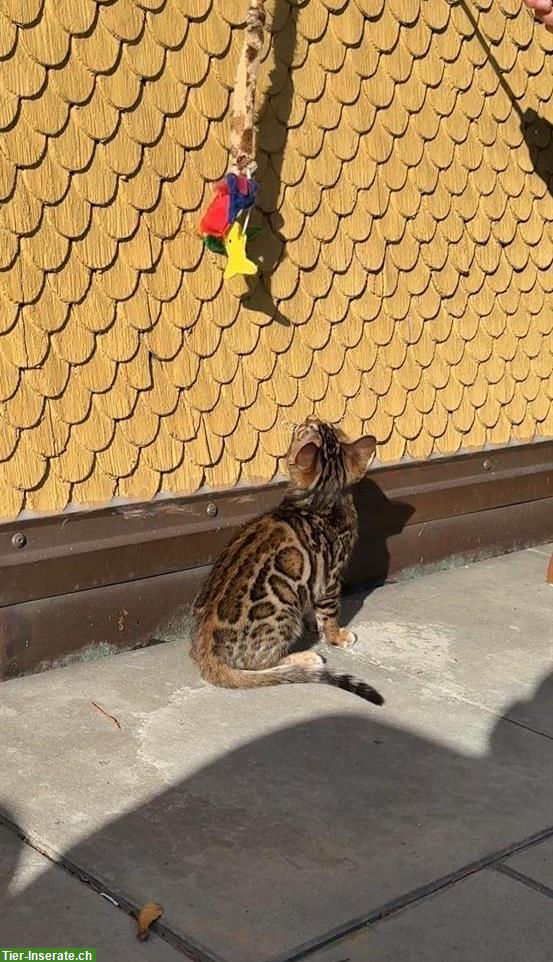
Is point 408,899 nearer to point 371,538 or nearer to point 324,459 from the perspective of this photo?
point 324,459

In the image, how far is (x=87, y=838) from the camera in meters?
3.59

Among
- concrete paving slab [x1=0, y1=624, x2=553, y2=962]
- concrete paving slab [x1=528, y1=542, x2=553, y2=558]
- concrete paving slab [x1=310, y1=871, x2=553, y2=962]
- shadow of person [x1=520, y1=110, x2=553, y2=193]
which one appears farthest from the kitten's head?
shadow of person [x1=520, y1=110, x2=553, y2=193]

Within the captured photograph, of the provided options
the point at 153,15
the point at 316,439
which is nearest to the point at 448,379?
the point at 316,439

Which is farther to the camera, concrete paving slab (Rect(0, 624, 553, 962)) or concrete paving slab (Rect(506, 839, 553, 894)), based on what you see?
concrete paving slab (Rect(506, 839, 553, 894))

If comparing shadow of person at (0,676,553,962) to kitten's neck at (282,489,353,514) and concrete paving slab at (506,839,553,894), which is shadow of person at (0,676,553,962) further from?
kitten's neck at (282,489,353,514)

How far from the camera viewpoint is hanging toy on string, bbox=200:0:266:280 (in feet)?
16.9

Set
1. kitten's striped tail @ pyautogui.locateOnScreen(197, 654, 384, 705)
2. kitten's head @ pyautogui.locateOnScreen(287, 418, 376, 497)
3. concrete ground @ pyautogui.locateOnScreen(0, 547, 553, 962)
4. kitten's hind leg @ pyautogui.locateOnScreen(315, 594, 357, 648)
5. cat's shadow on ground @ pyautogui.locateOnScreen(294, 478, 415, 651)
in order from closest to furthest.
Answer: concrete ground @ pyautogui.locateOnScreen(0, 547, 553, 962) < kitten's striped tail @ pyautogui.locateOnScreen(197, 654, 384, 705) < kitten's head @ pyautogui.locateOnScreen(287, 418, 376, 497) < kitten's hind leg @ pyautogui.locateOnScreen(315, 594, 357, 648) < cat's shadow on ground @ pyautogui.locateOnScreen(294, 478, 415, 651)

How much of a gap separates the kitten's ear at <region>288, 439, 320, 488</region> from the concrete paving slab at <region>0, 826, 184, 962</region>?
2282mm

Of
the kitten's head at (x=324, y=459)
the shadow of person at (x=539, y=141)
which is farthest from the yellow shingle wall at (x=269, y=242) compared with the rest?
the kitten's head at (x=324, y=459)

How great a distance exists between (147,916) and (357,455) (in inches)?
109

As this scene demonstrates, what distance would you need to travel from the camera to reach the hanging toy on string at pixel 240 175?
5145 millimetres

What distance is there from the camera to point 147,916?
10.4 ft

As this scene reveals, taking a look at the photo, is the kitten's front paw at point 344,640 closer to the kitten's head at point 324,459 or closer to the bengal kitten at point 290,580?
the bengal kitten at point 290,580

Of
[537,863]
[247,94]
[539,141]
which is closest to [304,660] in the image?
[537,863]
